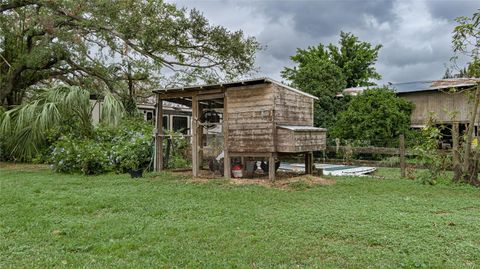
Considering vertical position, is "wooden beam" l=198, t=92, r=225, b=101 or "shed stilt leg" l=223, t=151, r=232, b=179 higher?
"wooden beam" l=198, t=92, r=225, b=101

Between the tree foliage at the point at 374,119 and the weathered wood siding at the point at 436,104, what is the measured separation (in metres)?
1.35

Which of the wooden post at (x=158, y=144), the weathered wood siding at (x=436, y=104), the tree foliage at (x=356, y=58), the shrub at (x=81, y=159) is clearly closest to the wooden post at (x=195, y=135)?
the wooden post at (x=158, y=144)

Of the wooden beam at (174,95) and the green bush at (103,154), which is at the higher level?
the wooden beam at (174,95)

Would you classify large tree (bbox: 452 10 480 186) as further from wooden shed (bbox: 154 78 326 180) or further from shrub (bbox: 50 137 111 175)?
shrub (bbox: 50 137 111 175)

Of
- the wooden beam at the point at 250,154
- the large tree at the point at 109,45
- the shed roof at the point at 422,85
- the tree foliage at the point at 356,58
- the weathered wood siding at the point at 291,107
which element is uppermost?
the tree foliage at the point at 356,58

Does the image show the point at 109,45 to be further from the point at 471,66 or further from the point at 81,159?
the point at 471,66

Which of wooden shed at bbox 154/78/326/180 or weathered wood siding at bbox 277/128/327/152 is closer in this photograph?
weathered wood siding at bbox 277/128/327/152

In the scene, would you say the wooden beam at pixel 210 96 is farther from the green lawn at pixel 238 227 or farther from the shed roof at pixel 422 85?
the shed roof at pixel 422 85

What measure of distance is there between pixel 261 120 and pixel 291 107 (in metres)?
1.05

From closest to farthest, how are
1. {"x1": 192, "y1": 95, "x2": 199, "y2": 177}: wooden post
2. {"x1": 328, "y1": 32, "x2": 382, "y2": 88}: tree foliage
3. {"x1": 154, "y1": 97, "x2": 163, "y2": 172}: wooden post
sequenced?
1. {"x1": 192, "y1": 95, "x2": 199, "y2": 177}: wooden post
2. {"x1": 154, "y1": 97, "x2": 163, "y2": 172}: wooden post
3. {"x1": 328, "y1": 32, "x2": 382, "y2": 88}: tree foliage

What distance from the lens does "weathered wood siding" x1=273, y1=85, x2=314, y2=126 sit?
8.91 metres

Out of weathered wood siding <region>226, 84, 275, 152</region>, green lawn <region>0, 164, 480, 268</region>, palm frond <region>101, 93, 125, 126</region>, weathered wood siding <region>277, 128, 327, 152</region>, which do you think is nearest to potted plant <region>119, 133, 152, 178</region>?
palm frond <region>101, 93, 125, 126</region>

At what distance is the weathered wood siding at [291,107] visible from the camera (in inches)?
351

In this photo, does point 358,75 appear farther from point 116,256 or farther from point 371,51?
point 116,256
